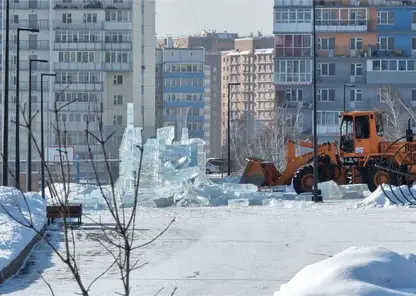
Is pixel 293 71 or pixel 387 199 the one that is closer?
pixel 387 199

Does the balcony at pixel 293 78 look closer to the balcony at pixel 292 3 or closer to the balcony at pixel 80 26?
the balcony at pixel 292 3

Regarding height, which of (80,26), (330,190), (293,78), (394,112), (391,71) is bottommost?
(330,190)

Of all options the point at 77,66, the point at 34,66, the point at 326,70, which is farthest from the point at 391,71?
the point at 34,66

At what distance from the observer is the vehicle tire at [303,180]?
178 feet

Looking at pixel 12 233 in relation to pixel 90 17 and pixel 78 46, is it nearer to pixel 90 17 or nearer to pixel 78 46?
pixel 78 46

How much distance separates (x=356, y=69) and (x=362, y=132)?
44.8m

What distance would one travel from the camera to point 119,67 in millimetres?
111375

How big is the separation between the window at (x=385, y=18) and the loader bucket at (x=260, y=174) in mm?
42875

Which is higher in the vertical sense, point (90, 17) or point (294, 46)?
point (90, 17)

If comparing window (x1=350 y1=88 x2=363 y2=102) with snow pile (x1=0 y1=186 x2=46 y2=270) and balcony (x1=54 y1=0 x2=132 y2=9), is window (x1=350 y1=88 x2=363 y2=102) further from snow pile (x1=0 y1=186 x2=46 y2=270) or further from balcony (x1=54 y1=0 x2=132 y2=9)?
snow pile (x1=0 y1=186 x2=46 y2=270)

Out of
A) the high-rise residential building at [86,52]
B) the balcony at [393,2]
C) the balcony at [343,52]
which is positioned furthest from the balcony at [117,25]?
the balcony at [393,2]

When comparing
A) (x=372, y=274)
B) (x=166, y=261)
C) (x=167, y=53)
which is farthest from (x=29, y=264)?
(x=167, y=53)

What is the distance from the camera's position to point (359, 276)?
13.9 meters

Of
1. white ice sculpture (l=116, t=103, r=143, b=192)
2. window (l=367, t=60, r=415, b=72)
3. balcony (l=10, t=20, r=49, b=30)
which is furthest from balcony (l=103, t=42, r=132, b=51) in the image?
white ice sculpture (l=116, t=103, r=143, b=192)
